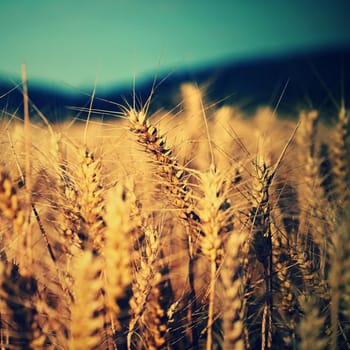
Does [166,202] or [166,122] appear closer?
[166,202]

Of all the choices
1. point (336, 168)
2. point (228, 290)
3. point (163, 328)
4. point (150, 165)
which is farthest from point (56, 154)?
point (336, 168)

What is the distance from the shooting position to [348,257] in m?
0.76

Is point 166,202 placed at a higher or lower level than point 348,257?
higher

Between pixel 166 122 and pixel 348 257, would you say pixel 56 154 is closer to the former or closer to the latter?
pixel 166 122

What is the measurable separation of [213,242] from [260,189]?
330mm

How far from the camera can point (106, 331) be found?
998mm

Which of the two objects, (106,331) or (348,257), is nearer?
(348,257)

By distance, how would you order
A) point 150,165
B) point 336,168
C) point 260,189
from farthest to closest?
point 336,168 < point 150,165 < point 260,189

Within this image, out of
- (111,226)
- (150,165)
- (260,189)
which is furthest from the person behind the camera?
(150,165)

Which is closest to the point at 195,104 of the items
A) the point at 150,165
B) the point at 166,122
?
the point at 166,122

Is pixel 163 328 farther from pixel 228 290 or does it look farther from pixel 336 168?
pixel 336 168

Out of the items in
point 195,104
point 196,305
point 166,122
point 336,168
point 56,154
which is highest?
point 195,104

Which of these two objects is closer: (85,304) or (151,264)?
(85,304)

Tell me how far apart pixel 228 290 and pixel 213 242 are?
0.70 ft
